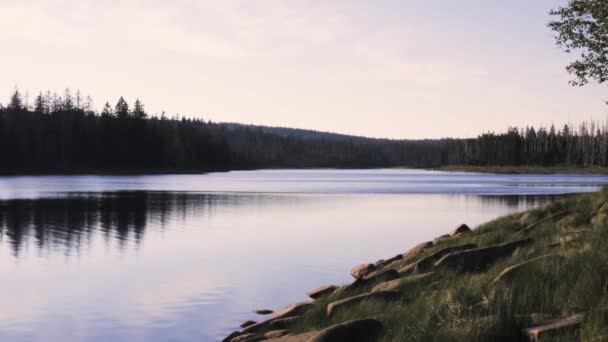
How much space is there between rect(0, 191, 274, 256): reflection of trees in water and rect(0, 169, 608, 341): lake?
95mm

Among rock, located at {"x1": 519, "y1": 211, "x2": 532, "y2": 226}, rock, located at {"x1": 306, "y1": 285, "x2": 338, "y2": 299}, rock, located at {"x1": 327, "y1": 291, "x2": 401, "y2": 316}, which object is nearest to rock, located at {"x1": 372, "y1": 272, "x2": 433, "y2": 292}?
rock, located at {"x1": 327, "y1": 291, "x2": 401, "y2": 316}

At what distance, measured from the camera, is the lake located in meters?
15.6

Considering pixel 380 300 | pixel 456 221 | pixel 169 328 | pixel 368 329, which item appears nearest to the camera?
pixel 368 329

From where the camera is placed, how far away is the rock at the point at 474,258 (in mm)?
14180

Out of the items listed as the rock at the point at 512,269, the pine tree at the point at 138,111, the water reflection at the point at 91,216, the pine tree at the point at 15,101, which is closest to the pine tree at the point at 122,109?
the pine tree at the point at 138,111

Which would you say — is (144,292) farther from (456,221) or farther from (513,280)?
(456,221)

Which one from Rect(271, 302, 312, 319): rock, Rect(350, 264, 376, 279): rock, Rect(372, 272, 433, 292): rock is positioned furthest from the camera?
Rect(350, 264, 376, 279): rock

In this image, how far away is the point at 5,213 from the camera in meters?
44.0

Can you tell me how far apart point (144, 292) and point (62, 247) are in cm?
1096

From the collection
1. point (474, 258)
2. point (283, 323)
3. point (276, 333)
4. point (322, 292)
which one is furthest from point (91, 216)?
point (474, 258)

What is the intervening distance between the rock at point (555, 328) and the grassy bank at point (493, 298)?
0.03m

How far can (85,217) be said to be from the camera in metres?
41.4

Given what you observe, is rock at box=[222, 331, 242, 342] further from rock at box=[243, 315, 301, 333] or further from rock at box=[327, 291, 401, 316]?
rock at box=[327, 291, 401, 316]

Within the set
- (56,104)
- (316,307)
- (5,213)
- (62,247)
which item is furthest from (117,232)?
(56,104)
